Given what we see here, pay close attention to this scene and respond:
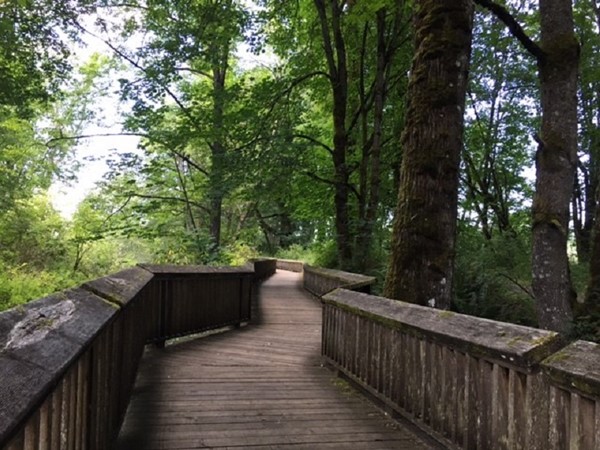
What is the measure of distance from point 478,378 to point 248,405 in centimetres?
240

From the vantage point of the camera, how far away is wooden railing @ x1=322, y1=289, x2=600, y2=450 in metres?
2.37

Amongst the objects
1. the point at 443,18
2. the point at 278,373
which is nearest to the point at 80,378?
the point at 278,373

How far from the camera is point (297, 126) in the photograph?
55.4 feet

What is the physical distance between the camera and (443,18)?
18.0ft

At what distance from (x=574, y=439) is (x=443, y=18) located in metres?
4.59

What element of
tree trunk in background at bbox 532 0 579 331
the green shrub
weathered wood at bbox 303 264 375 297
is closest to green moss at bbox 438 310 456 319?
tree trunk in background at bbox 532 0 579 331

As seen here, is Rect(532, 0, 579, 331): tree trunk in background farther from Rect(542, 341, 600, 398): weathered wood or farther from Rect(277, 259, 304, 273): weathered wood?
Rect(277, 259, 304, 273): weathered wood

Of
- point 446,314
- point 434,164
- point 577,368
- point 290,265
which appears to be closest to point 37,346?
point 577,368

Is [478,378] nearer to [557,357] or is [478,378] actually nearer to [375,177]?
[557,357]

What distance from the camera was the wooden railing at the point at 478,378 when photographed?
2.37 metres

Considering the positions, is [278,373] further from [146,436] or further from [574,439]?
[574,439]

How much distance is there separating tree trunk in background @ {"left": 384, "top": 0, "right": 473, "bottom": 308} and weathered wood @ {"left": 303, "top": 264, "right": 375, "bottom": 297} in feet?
7.46

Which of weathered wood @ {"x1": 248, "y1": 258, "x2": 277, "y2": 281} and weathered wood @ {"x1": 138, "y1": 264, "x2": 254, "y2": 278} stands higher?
weathered wood @ {"x1": 138, "y1": 264, "x2": 254, "y2": 278}

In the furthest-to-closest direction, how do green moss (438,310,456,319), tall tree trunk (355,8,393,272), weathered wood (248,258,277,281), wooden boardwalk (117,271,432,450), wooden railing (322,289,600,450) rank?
weathered wood (248,258,277,281) < tall tree trunk (355,8,393,272) < wooden boardwalk (117,271,432,450) < green moss (438,310,456,319) < wooden railing (322,289,600,450)
